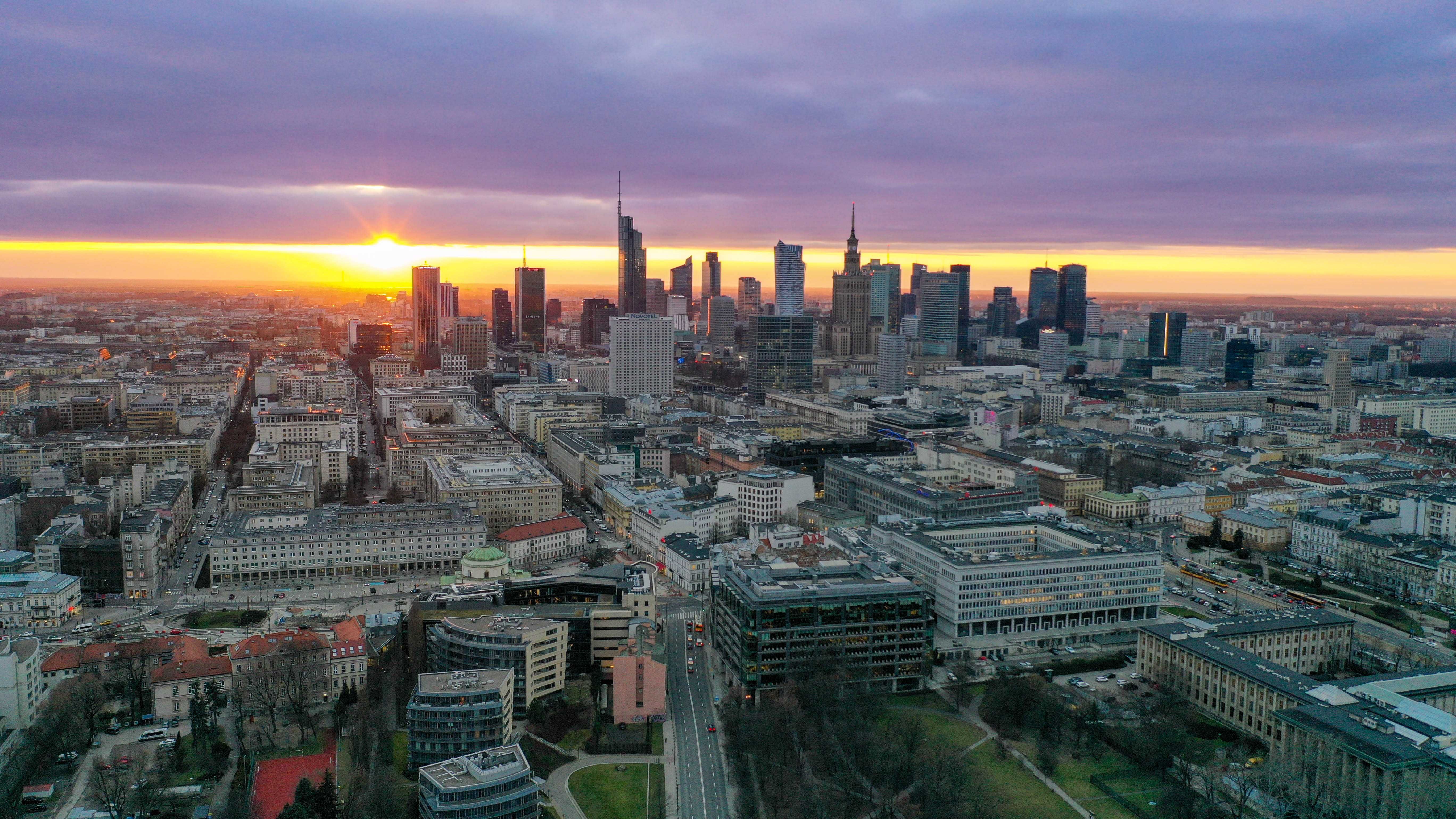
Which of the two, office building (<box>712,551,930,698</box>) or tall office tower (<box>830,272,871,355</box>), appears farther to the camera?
tall office tower (<box>830,272,871,355</box>)

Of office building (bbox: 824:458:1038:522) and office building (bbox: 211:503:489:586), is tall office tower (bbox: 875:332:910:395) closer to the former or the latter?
office building (bbox: 824:458:1038:522)

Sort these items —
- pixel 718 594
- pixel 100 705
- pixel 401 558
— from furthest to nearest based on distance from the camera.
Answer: pixel 401 558
pixel 718 594
pixel 100 705

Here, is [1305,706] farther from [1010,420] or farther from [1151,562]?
[1010,420]

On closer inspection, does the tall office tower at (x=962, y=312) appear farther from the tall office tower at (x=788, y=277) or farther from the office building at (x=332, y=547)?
the office building at (x=332, y=547)

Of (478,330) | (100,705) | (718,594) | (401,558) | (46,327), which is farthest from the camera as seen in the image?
(46,327)

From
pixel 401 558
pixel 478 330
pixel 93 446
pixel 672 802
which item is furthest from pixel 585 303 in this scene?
pixel 672 802

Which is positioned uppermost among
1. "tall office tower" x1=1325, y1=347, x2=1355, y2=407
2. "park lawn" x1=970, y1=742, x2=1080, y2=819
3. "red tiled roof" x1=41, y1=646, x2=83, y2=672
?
"tall office tower" x1=1325, y1=347, x2=1355, y2=407

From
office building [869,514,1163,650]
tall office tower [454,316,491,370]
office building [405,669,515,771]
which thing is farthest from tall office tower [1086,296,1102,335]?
office building [405,669,515,771]
